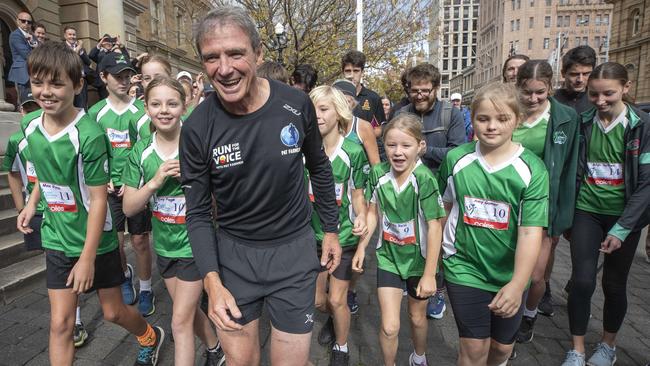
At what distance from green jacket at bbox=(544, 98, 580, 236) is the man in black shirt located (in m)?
1.84

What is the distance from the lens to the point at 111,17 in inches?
482

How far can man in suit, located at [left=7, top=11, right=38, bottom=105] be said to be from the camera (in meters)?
7.08

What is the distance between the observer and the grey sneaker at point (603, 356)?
3.04 m

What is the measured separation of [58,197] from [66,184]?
11 cm

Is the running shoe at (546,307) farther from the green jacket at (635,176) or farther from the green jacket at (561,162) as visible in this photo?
the green jacket at (635,176)

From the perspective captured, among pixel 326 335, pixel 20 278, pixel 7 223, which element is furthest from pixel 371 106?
pixel 7 223

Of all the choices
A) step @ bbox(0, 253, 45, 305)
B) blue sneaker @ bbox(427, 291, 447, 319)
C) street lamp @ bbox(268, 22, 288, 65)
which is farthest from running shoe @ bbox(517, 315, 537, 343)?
street lamp @ bbox(268, 22, 288, 65)

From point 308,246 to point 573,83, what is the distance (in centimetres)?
300

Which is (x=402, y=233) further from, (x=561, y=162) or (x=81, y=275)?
(x=81, y=275)

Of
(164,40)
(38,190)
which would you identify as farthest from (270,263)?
(164,40)

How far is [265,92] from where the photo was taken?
195cm

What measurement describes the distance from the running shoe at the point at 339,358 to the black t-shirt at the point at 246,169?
4.66ft

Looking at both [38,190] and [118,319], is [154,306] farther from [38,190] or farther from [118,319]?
[38,190]

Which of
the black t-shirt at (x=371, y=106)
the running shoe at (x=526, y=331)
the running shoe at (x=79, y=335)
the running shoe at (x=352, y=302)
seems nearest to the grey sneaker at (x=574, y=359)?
the running shoe at (x=526, y=331)
